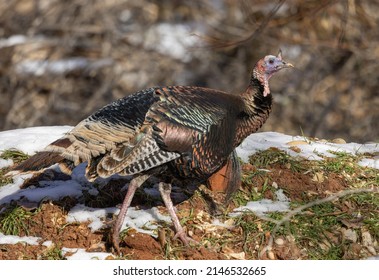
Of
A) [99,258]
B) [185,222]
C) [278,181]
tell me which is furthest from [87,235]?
[278,181]

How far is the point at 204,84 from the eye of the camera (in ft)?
30.3

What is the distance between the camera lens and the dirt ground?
401 centimetres

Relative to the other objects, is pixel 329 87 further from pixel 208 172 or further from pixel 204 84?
pixel 208 172

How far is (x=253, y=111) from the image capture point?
4469mm

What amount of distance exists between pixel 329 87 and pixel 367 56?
3.17 ft

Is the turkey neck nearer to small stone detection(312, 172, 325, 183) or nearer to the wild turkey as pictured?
the wild turkey

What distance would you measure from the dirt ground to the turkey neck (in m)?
0.44

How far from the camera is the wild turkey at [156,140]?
3.99 meters

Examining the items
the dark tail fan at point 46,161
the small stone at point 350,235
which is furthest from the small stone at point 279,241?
the dark tail fan at point 46,161

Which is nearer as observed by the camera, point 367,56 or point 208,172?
point 208,172

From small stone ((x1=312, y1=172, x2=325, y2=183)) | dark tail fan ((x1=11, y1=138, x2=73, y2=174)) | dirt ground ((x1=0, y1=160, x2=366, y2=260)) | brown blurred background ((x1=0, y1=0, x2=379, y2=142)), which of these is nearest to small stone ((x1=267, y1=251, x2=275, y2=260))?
dirt ground ((x1=0, y1=160, x2=366, y2=260))

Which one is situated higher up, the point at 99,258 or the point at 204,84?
the point at 204,84
